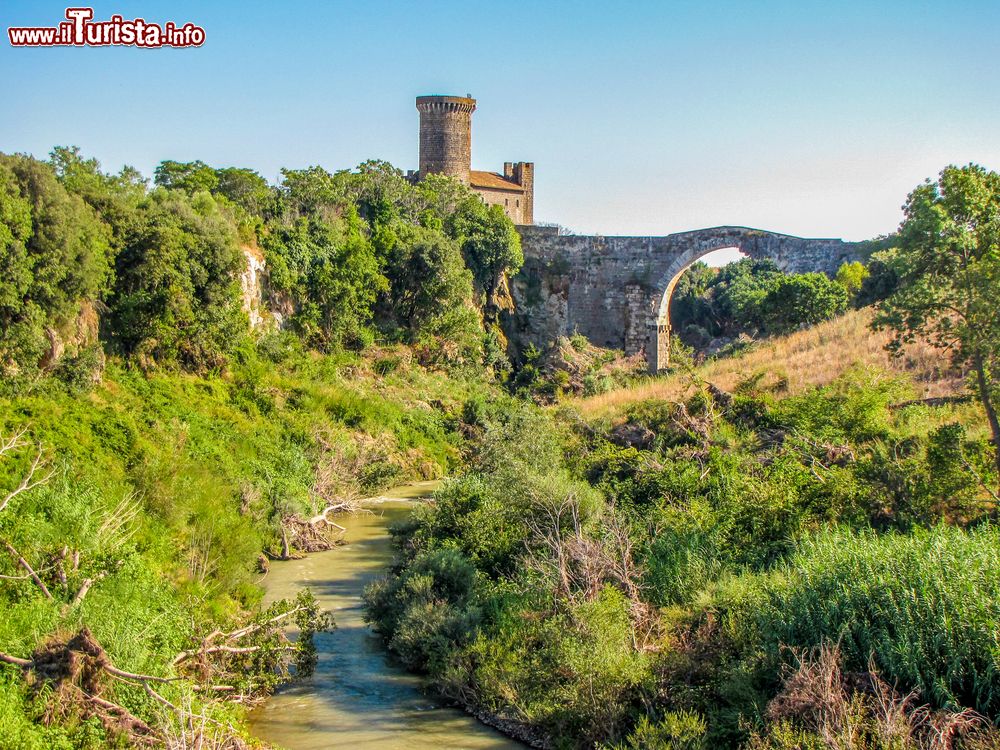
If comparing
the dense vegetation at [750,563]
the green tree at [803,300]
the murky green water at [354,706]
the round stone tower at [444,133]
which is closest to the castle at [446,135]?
the round stone tower at [444,133]

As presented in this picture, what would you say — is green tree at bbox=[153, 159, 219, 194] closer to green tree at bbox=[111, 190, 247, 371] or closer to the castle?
green tree at bbox=[111, 190, 247, 371]

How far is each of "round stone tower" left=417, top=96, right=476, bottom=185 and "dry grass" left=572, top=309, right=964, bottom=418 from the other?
23.4 meters

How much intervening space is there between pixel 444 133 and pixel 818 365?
29.0 metres

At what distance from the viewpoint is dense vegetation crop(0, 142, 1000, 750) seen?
8.78 meters

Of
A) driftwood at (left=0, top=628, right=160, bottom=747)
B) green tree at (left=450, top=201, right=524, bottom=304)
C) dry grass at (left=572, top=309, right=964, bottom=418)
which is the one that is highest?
green tree at (left=450, top=201, right=524, bottom=304)

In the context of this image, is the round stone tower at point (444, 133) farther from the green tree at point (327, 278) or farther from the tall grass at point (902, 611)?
the tall grass at point (902, 611)

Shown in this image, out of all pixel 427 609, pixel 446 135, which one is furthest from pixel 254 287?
pixel 446 135

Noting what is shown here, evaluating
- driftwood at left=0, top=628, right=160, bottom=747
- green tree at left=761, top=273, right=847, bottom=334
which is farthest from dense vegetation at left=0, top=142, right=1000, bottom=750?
green tree at left=761, top=273, right=847, bottom=334

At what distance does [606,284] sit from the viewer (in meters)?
36.8

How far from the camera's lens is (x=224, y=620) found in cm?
1197

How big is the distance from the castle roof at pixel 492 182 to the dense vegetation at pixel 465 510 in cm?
2063

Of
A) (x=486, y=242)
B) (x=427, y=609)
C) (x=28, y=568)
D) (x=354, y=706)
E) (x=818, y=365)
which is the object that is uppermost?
(x=486, y=242)

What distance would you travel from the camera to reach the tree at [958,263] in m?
13.0

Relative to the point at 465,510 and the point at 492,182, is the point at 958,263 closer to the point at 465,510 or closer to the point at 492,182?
the point at 465,510
